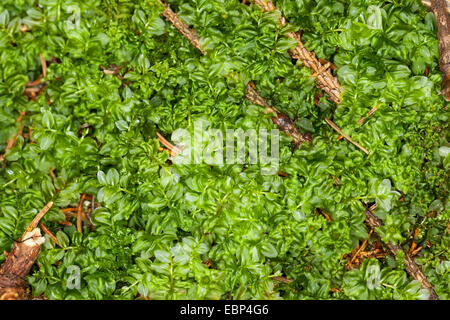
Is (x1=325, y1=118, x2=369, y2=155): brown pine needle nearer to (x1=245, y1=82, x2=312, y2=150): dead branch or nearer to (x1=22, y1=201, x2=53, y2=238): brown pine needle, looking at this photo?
(x1=245, y1=82, x2=312, y2=150): dead branch

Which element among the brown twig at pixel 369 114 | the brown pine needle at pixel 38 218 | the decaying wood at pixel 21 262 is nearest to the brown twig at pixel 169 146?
the brown pine needle at pixel 38 218

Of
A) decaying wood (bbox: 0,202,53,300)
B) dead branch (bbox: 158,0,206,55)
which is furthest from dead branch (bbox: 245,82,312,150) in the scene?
decaying wood (bbox: 0,202,53,300)

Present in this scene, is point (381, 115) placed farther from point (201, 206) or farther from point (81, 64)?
point (81, 64)

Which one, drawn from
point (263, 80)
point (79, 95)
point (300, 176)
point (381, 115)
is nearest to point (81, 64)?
point (79, 95)

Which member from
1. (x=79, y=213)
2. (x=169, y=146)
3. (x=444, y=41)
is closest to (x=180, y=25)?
(x=169, y=146)

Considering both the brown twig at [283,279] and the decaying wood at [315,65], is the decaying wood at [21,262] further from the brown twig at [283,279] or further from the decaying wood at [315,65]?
the decaying wood at [315,65]
